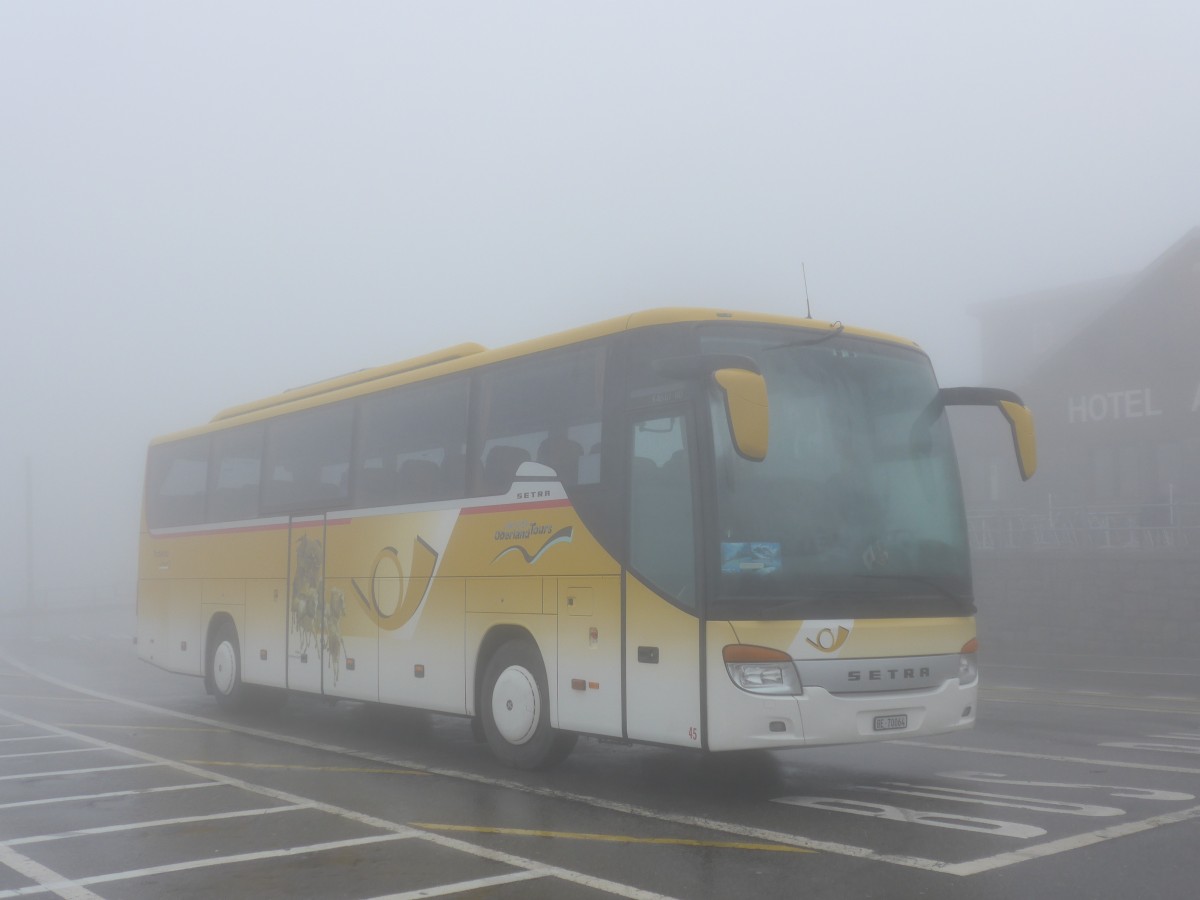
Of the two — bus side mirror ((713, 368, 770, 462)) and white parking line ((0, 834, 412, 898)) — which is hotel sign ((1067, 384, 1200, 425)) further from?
white parking line ((0, 834, 412, 898))

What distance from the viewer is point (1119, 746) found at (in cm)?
1113

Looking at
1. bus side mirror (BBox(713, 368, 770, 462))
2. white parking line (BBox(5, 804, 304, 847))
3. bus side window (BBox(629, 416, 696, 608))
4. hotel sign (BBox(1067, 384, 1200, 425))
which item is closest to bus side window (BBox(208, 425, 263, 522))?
white parking line (BBox(5, 804, 304, 847))

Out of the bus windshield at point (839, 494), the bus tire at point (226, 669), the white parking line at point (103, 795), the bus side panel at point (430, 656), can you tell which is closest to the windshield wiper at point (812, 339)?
the bus windshield at point (839, 494)

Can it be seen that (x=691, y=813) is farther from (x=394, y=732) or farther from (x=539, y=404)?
(x=394, y=732)

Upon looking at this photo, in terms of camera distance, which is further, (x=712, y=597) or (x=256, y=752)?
(x=256, y=752)

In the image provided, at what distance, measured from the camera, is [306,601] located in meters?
13.6

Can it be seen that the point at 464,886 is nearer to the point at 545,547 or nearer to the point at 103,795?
the point at 545,547

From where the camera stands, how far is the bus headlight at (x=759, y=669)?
8234mm

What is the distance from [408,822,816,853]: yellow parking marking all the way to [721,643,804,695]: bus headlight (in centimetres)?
119

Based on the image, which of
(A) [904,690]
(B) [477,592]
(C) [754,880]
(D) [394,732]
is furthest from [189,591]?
(C) [754,880]

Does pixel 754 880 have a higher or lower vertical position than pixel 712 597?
lower

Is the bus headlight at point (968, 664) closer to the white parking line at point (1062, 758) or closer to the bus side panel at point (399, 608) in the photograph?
the white parking line at point (1062, 758)

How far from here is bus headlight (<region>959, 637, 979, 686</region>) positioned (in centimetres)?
915

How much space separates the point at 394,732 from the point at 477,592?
339 cm
